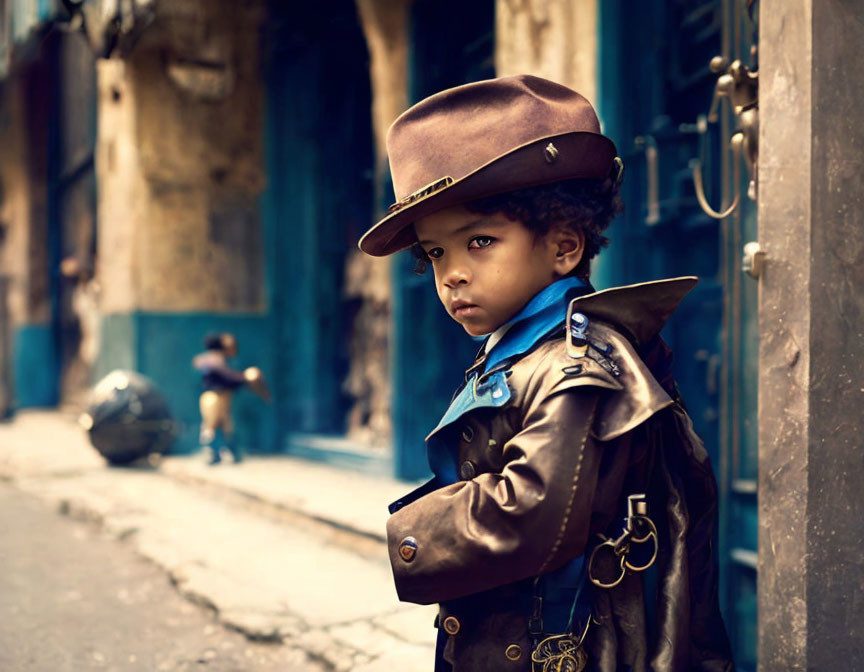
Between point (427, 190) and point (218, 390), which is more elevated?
point (427, 190)

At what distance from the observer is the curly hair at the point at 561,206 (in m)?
1.29

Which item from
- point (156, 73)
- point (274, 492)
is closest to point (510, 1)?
point (274, 492)

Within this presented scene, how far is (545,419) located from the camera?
45.6 inches

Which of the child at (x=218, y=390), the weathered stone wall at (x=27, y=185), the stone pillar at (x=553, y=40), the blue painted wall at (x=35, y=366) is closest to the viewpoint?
the stone pillar at (x=553, y=40)

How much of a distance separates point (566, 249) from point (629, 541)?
0.47 m

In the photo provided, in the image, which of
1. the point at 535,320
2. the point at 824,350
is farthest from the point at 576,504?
the point at 824,350

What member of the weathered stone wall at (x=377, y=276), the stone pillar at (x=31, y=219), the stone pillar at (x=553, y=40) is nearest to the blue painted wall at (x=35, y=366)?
the stone pillar at (x=31, y=219)

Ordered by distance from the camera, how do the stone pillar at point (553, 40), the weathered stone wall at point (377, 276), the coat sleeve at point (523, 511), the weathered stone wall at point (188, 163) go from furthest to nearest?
the weathered stone wall at point (188, 163)
the weathered stone wall at point (377, 276)
the stone pillar at point (553, 40)
the coat sleeve at point (523, 511)

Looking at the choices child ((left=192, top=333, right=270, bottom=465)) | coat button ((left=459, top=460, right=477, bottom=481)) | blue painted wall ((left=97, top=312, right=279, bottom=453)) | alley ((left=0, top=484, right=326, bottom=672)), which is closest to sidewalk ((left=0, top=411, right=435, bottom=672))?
alley ((left=0, top=484, right=326, bottom=672))

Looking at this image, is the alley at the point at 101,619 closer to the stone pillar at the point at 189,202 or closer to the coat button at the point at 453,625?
the coat button at the point at 453,625

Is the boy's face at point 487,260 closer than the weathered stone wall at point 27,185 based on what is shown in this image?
Yes

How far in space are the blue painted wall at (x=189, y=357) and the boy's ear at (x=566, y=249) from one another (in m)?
5.55

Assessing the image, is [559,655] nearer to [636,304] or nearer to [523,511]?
[523,511]

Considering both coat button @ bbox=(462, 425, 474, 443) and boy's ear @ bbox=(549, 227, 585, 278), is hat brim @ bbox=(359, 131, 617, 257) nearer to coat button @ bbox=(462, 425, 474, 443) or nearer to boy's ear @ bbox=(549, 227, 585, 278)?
boy's ear @ bbox=(549, 227, 585, 278)
